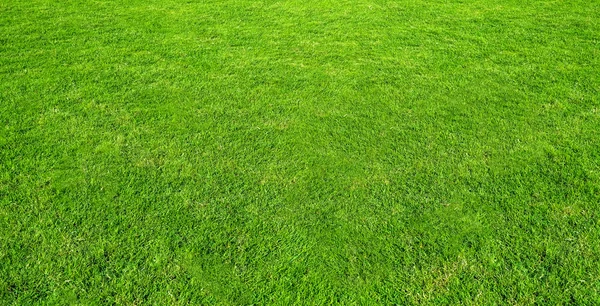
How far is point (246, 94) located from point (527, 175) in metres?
2.36

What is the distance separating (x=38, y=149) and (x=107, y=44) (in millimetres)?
1733

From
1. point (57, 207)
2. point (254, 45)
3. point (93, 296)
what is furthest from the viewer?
point (254, 45)

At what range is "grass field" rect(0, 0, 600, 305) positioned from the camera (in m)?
3.39

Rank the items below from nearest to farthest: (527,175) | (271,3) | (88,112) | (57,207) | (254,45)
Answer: (57,207), (527,175), (88,112), (254,45), (271,3)

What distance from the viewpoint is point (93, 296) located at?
326cm

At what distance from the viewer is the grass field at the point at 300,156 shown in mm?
3389

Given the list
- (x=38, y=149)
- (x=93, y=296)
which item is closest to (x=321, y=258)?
(x=93, y=296)

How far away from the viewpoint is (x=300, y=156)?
4.27m

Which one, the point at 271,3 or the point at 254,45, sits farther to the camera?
the point at 271,3

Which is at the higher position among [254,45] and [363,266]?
→ [254,45]

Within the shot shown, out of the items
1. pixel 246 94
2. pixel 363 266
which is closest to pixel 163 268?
pixel 363 266

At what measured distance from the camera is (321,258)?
3.50 meters

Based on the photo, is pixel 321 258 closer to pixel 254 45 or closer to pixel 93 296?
pixel 93 296

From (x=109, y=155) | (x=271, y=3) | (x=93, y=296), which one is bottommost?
(x=93, y=296)
